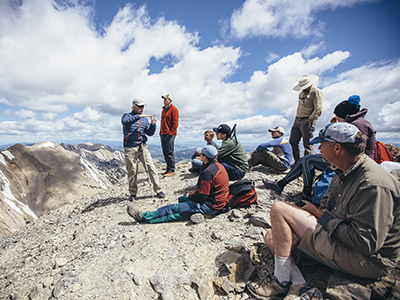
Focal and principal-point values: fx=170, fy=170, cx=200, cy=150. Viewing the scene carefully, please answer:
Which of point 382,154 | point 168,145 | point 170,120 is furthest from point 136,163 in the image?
point 382,154

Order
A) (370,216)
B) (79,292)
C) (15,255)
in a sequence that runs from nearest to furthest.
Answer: (370,216) → (79,292) → (15,255)

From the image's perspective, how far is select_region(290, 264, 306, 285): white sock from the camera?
9.66 ft

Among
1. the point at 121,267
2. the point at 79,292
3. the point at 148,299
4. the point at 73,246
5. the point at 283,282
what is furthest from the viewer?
the point at 73,246

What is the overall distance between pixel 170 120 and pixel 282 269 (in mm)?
9501

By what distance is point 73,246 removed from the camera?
6.09m

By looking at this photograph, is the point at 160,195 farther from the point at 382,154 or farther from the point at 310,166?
the point at 382,154

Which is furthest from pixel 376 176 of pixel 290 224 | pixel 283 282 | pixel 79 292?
pixel 79 292

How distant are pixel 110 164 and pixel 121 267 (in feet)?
638

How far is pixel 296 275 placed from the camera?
3.00 m

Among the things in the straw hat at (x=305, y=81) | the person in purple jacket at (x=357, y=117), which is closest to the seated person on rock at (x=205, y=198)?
the person in purple jacket at (x=357, y=117)

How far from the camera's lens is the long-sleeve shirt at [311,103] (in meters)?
7.94

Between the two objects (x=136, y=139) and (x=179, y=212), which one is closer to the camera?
(x=179, y=212)

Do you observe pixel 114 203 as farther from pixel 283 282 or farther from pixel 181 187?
pixel 283 282

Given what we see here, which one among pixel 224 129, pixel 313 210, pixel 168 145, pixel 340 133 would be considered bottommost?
pixel 313 210
